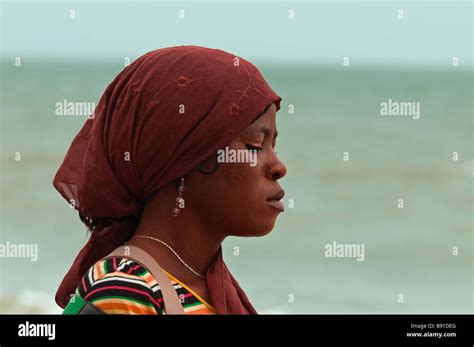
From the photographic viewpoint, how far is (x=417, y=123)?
18031mm

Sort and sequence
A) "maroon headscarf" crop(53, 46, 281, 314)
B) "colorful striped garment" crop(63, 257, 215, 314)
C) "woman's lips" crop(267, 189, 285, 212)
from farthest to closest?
"woman's lips" crop(267, 189, 285, 212) → "maroon headscarf" crop(53, 46, 281, 314) → "colorful striped garment" crop(63, 257, 215, 314)

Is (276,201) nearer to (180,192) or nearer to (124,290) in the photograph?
(180,192)

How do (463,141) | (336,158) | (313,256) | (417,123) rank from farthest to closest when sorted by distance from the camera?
(417,123)
(463,141)
(336,158)
(313,256)

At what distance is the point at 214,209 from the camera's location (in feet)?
10.8

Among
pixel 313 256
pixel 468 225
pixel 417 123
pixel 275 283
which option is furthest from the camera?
pixel 417 123

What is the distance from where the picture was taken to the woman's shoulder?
3148 millimetres

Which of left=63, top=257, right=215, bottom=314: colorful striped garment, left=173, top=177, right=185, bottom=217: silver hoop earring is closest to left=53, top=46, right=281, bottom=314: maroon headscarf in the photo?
left=173, top=177, right=185, bottom=217: silver hoop earring

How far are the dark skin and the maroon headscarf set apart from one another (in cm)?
4

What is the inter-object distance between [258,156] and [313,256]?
7196 mm

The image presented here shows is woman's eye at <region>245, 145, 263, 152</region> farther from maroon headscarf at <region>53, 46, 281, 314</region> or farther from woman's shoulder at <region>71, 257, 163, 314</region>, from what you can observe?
woman's shoulder at <region>71, 257, 163, 314</region>

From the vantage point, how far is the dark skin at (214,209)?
3.29 metres

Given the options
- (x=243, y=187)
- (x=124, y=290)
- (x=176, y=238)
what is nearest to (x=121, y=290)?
(x=124, y=290)
